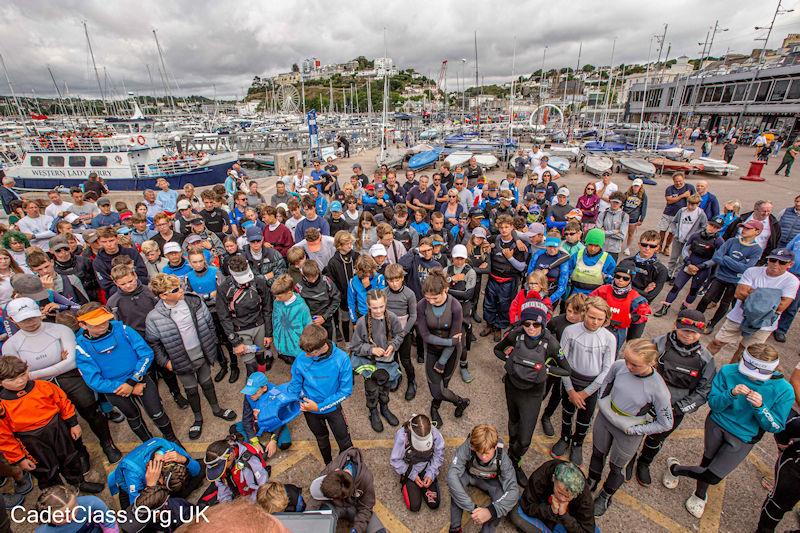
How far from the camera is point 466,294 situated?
5.37m

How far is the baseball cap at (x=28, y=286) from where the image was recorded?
4215mm

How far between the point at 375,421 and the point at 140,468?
8.34ft

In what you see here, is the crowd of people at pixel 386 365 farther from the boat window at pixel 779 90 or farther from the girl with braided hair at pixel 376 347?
the boat window at pixel 779 90

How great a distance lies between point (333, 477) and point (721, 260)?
6810mm

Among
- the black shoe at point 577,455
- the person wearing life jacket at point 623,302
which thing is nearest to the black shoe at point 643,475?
the black shoe at point 577,455

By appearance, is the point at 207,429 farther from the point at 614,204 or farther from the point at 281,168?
the point at 281,168

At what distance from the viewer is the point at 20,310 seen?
348 centimetres

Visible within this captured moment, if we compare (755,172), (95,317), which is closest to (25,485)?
(95,317)

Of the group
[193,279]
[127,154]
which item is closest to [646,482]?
[193,279]

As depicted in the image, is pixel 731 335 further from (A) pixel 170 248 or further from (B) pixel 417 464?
(A) pixel 170 248

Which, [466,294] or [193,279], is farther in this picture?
[466,294]

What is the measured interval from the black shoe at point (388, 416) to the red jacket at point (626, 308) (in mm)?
3133

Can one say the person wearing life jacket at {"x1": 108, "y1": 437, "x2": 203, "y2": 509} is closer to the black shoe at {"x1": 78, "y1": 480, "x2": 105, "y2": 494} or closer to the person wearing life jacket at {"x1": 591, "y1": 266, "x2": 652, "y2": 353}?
the black shoe at {"x1": 78, "y1": 480, "x2": 105, "y2": 494}

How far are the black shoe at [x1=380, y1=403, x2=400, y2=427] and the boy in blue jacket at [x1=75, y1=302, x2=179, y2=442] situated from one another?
8.98 feet
